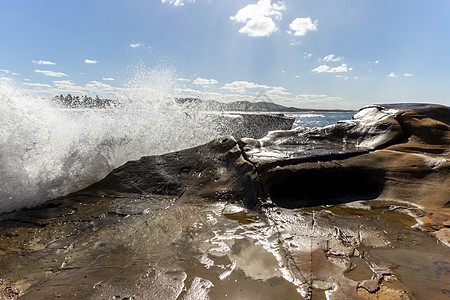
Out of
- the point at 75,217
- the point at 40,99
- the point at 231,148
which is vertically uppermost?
the point at 40,99

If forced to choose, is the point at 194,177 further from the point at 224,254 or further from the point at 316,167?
the point at 224,254

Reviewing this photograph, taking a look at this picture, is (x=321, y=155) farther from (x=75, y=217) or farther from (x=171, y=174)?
(x=75, y=217)

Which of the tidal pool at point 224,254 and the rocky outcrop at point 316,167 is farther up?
the rocky outcrop at point 316,167

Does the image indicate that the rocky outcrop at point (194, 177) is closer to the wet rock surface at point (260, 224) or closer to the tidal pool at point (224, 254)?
the wet rock surface at point (260, 224)

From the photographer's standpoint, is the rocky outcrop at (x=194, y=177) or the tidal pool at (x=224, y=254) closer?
the tidal pool at (x=224, y=254)

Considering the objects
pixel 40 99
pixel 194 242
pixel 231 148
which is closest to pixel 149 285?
pixel 194 242

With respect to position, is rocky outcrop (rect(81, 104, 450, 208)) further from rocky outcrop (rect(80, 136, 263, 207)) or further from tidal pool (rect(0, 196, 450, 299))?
tidal pool (rect(0, 196, 450, 299))

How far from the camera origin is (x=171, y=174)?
4.47 meters

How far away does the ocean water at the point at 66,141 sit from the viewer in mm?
4039

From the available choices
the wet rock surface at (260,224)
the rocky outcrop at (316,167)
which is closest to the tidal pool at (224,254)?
the wet rock surface at (260,224)

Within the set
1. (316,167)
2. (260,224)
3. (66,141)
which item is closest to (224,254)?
(260,224)

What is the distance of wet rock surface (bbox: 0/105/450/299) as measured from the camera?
1.93m

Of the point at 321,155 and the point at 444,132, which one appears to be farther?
the point at 444,132

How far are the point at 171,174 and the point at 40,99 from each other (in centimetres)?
336
